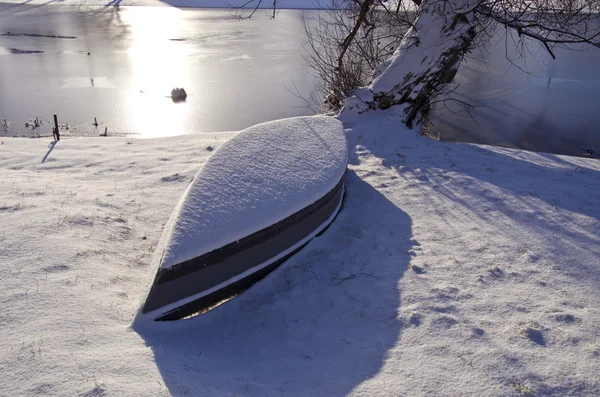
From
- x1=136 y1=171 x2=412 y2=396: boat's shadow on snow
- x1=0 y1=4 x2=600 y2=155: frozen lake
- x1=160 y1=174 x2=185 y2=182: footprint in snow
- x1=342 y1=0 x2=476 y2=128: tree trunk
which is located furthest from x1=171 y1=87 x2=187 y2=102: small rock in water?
x1=136 y1=171 x2=412 y2=396: boat's shadow on snow

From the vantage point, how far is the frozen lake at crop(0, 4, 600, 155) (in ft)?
41.0

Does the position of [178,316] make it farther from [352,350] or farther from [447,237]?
[447,237]

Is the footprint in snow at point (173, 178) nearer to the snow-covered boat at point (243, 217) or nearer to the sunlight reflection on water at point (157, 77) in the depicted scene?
the snow-covered boat at point (243, 217)

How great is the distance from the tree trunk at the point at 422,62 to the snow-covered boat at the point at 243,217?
3.09m

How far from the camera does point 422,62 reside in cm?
802

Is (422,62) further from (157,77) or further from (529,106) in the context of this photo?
(157,77)

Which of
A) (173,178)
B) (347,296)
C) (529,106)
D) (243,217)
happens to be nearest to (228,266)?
(243,217)

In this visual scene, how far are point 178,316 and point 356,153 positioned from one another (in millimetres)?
4128

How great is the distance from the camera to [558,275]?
3.97 meters

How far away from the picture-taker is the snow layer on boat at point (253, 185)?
3658 mm

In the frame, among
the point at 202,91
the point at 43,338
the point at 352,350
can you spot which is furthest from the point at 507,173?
the point at 202,91

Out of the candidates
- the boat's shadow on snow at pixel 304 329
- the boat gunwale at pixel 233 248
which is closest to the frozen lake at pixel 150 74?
the boat gunwale at pixel 233 248

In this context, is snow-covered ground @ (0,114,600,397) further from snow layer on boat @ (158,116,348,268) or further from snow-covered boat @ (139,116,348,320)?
snow layer on boat @ (158,116,348,268)

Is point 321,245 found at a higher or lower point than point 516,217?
lower
